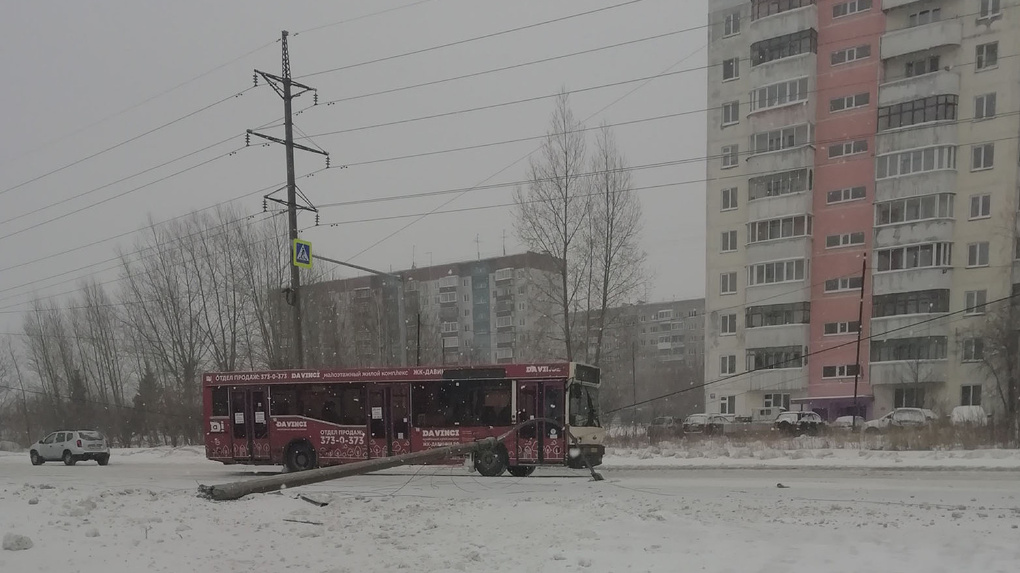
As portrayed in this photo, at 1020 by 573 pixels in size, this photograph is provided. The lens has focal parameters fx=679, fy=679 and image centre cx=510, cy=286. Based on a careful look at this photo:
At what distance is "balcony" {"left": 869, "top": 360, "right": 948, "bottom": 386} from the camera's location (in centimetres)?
Answer: 3988

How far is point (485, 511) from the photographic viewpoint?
9703 millimetres

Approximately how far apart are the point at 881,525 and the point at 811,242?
40909 mm

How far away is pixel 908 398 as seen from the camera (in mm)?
41312

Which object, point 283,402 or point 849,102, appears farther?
point 849,102

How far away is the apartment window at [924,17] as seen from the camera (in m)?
41.6

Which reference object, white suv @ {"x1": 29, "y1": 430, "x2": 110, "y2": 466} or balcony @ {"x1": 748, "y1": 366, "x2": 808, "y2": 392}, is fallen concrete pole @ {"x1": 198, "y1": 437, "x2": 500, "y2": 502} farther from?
balcony @ {"x1": 748, "y1": 366, "x2": 808, "y2": 392}

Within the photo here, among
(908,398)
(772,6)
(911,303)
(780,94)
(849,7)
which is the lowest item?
(908,398)

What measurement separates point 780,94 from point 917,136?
29.0ft

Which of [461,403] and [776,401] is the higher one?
[461,403]

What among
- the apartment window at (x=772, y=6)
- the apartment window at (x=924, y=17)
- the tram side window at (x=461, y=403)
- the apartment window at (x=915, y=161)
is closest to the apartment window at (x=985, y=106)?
the apartment window at (x=915, y=161)

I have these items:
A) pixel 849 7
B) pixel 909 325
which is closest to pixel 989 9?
pixel 849 7

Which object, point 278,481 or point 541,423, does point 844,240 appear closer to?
point 541,423

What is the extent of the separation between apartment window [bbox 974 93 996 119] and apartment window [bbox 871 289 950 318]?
413 inches

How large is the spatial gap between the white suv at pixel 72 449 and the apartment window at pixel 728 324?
37821 mm
